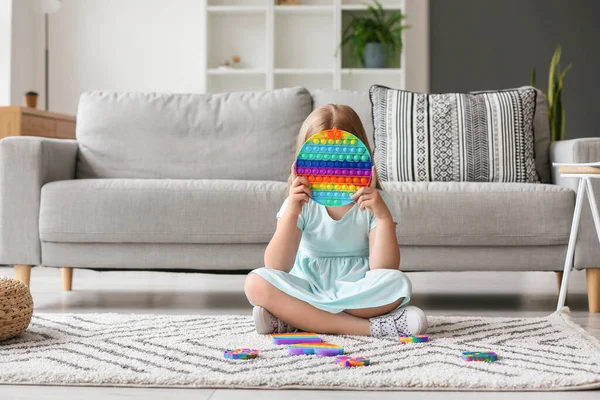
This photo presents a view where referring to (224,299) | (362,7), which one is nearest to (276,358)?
(224,299)

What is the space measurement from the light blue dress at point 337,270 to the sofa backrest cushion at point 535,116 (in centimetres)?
116

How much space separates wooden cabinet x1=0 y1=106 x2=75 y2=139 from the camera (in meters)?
4.01

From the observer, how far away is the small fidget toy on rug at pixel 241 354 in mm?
1725

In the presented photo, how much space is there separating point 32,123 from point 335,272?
2.58 metres

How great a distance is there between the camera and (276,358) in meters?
1.74

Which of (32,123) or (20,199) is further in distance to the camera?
(32,123)

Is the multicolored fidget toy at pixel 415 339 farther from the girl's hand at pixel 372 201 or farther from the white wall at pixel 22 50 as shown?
the white wall at pixel 22 50

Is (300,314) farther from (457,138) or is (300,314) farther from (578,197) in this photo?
(457,138)

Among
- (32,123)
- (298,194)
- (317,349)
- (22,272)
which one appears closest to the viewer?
(317,349)

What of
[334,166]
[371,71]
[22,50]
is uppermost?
[22,50]

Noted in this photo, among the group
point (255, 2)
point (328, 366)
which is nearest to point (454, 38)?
point (255, 2)

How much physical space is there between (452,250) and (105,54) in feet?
11.4

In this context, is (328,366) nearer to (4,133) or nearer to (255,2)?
(4,133)

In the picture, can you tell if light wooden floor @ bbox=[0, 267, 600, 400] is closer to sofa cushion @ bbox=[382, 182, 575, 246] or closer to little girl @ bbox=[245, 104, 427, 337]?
sofa cushion @ bbox=[382, 182, 575, 246]
